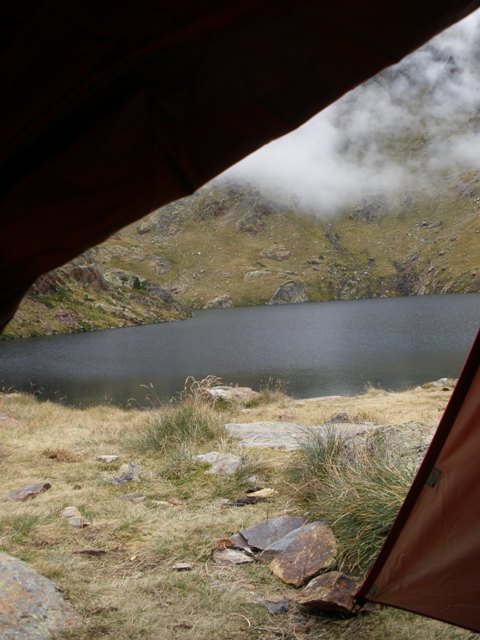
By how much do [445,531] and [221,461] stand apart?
15.6 ft

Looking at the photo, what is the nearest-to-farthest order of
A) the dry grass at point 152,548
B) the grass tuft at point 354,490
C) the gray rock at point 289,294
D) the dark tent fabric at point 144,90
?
the dark tent fabric at point 144,90
the dry grass at point 152,548
the grass tuft at point 354,490
the gray rock at point 289,294

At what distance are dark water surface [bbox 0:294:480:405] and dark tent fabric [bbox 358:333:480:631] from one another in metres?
21.0

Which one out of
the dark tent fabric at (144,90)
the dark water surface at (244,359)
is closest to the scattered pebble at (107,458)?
the dark tent fabric at (144,90)

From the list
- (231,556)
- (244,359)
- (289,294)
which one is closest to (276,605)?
(231,556)

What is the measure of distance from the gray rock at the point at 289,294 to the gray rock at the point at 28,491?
470 ft

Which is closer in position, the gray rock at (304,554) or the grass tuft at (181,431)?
the gray rock at (304,554)

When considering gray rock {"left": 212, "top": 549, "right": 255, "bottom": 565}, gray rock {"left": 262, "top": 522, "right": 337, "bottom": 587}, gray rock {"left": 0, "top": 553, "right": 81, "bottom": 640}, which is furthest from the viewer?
gray rock {"left": 212, "top": 549, "right": 255, "bottom": 565}

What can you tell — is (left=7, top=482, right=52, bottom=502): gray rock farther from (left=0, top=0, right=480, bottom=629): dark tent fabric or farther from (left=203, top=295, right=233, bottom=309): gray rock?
(left=203, top=295, right=233, bottom=309): gray rock

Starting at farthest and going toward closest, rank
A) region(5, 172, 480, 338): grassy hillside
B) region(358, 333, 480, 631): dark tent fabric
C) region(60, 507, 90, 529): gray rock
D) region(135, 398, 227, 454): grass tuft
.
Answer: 1. region(5, 172, 480, 338): grassy hillside
2. region(135, 398, 227, 454): grass tuft
3. region(60, 507, 90, 529): gray rock
4. region(358, 333, 480, 631): dark tent fabric

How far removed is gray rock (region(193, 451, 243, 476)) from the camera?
7.57 metres

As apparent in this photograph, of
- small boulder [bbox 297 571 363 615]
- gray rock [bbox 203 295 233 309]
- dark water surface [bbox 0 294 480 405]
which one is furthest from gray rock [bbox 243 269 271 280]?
small boulder [bbox 297 571 363 615]

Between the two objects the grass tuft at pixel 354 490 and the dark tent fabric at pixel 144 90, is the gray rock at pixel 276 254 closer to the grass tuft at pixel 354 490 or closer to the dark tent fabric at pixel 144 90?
the grass tuft at pixel 354 490

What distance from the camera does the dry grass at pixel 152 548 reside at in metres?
3.85

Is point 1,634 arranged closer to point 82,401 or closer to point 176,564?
point 176,564
